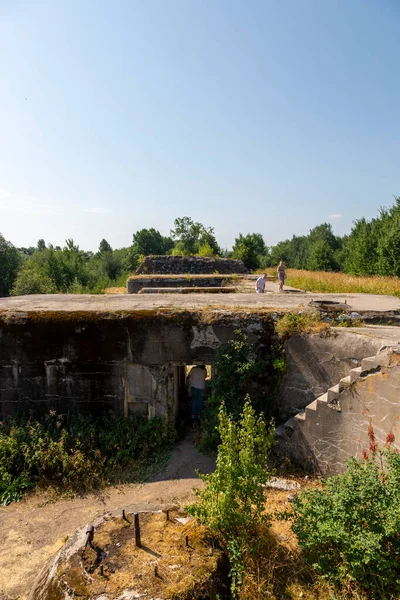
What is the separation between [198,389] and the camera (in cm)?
719

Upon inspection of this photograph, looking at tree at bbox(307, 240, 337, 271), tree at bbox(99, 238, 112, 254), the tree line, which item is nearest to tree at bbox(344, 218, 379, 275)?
the tree line

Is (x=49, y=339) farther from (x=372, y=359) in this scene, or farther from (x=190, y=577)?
(x=372, y=359)

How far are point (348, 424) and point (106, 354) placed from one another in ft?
13.5

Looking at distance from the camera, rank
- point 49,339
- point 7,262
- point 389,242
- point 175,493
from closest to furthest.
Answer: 1. point 175,493
2. point 49,339
3. point 389,242
4. point 7,262

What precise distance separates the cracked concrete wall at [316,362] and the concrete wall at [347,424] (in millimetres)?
572

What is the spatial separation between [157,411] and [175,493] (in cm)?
154

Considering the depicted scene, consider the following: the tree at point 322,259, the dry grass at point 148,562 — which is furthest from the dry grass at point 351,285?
the tree at point 322,259

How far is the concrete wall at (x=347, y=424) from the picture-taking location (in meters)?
4.75

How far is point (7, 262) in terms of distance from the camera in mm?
32125

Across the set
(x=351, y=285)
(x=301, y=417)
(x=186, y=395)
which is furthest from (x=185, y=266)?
(x=301, y=417)

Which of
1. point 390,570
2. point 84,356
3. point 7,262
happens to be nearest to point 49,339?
point 84,356

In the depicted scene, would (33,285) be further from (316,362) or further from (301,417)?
(301,417)

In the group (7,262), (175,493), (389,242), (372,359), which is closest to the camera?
(372,359)

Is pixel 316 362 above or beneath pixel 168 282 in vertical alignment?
beneath
